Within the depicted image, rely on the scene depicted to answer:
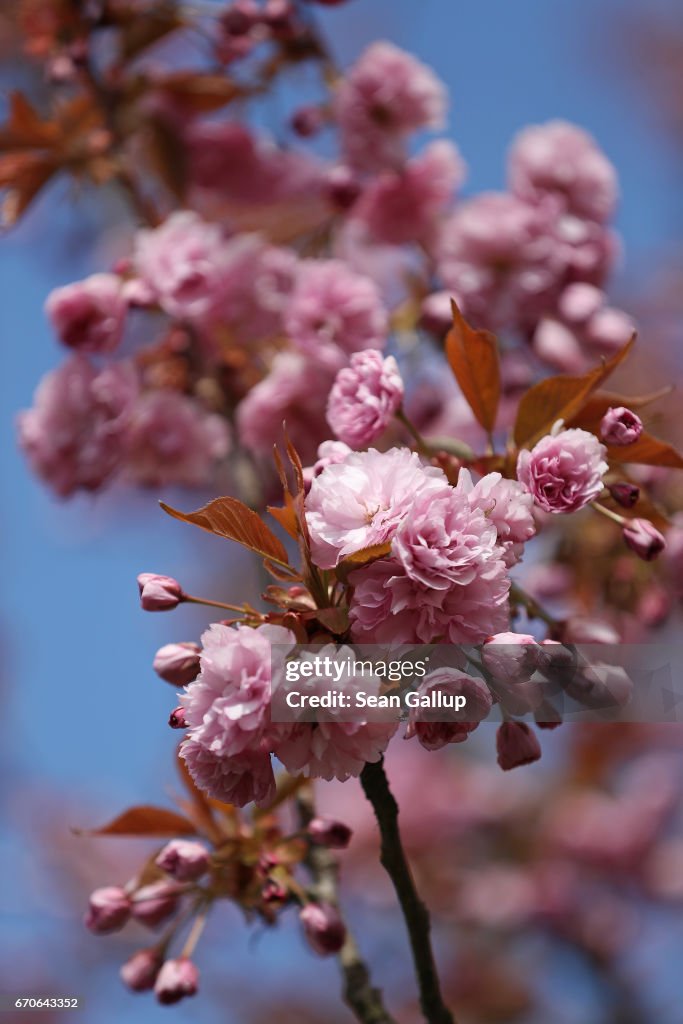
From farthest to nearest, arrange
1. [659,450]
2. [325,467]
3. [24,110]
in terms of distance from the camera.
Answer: [24,110] < [659,450] < [325,467]

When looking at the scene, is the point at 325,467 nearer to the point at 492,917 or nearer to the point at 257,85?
the point at 257,85

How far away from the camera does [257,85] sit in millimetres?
2014

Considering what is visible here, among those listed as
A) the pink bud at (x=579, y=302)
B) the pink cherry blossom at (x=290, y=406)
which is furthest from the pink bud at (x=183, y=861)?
the pink bud at (x=579, y=302)

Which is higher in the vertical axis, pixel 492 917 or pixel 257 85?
pixel 257 85

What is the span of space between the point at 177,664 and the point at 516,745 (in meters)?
0.30

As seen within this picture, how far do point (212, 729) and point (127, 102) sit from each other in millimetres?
1510

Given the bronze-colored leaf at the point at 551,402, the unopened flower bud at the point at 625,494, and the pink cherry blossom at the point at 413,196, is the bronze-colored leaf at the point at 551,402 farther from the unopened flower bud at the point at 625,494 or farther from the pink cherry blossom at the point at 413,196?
the pink cherry blossom at the point at 413,196

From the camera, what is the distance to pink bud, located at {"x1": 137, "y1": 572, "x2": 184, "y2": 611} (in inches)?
37.3

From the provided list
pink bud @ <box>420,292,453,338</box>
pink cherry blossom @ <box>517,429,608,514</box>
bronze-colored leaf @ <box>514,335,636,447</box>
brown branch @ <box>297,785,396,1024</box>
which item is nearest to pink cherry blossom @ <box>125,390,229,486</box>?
pink bud @ <box>420,292,453,338</box>

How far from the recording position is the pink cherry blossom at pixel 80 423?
159 cm

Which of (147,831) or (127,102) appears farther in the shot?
(127,102)

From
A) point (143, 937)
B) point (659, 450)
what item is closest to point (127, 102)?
point (659, 450)

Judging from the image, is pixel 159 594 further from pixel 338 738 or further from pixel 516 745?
pixel 516 745

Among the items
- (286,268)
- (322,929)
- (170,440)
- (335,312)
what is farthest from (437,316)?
(322,929)
